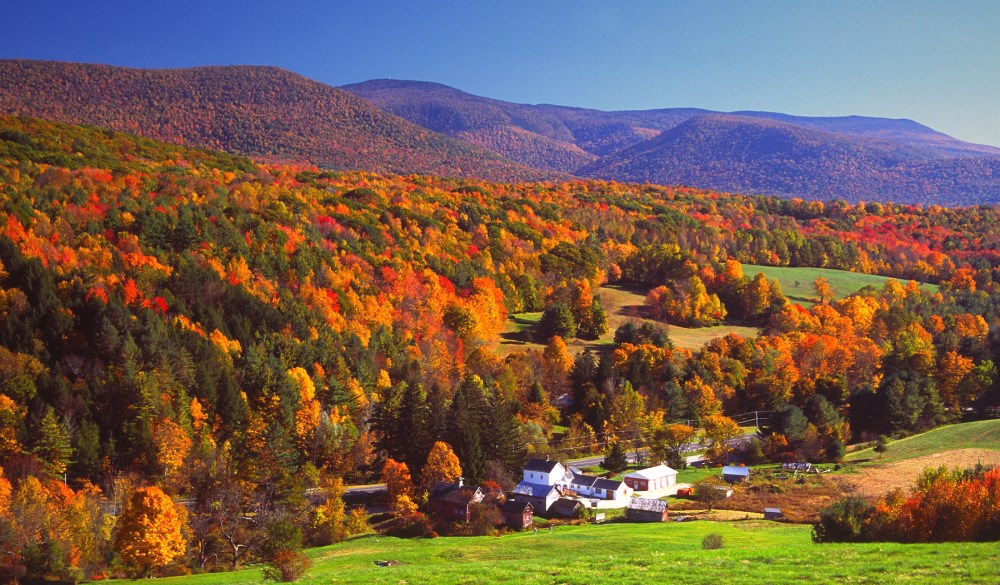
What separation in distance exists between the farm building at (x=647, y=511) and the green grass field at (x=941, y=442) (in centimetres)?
2016

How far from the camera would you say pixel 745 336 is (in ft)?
313

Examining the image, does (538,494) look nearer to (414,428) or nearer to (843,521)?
(414,428)

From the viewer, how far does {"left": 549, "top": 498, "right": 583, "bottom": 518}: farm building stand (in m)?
48.8

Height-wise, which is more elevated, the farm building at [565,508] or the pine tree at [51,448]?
the pine tree at [51,448]

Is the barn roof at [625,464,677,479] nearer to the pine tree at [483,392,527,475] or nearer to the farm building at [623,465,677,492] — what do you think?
the farm building at [623,465,677,492]

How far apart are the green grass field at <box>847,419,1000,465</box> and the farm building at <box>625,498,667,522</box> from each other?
20157 mm

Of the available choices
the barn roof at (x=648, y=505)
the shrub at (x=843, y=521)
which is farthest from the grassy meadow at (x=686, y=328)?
the shrub at (x=843, y=521)

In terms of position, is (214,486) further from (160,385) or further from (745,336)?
(745,336)

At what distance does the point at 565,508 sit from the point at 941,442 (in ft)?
101

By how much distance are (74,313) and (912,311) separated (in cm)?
9041

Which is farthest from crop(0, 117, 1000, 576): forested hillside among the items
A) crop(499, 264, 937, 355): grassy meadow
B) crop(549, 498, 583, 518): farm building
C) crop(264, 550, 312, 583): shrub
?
crop(264, 550, 312, 583): shrub

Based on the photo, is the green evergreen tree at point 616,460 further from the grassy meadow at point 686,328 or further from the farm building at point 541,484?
the grassy meadow at point 686,328

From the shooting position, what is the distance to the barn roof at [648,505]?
4649 cm

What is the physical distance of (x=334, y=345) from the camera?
72000mm
